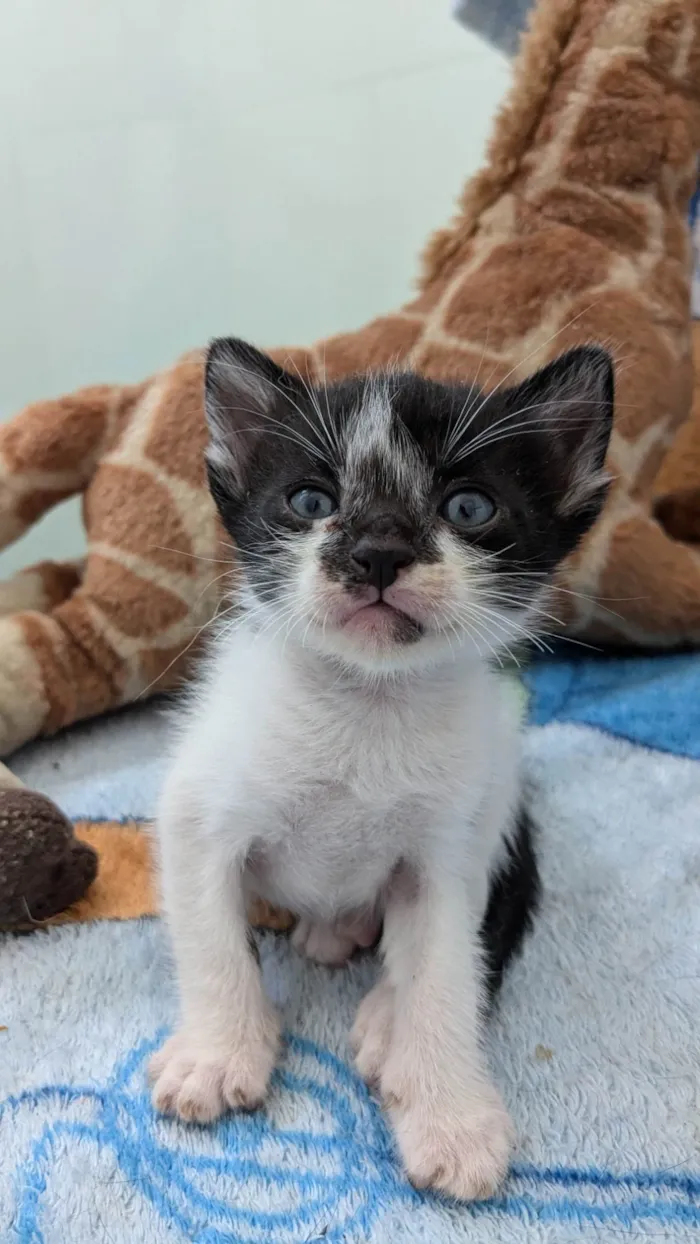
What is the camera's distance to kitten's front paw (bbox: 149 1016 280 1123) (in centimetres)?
Result: 82

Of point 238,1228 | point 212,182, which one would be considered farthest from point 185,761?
point 212,182

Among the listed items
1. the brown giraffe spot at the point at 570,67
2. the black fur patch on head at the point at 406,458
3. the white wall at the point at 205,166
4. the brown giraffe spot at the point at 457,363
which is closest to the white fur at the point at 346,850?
the black fur patch on head at the point at 406,458

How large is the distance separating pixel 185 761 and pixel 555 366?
1.94ft

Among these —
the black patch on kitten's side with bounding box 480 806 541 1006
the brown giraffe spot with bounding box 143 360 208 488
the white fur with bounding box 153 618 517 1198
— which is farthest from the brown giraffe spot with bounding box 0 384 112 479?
the black patch on kitten's side with bounding box 480 806 541 1006

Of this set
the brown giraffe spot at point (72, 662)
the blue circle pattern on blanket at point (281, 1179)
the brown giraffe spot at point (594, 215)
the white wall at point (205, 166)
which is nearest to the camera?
the blue circle pattern on blanket at point (281, 1179)

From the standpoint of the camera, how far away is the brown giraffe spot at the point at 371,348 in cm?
164

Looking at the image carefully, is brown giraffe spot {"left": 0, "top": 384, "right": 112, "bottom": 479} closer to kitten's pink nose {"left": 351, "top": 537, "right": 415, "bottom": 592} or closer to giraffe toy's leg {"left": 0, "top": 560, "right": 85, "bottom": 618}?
giraffe toy's leg {"left": 0, "top": 560, "right": 85, "bottom": 618}

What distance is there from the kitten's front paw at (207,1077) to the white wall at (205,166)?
157 centimetres

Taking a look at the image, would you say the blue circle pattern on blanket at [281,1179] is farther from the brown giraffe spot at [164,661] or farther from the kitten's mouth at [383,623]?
the brown giraffe spot at [164,661]

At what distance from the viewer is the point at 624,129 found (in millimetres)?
1570

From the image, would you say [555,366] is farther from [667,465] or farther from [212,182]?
[212,182]

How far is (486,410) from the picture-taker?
97 cm

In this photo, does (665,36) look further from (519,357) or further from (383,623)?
(383,623)

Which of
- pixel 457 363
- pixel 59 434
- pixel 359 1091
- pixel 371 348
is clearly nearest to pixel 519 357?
pixel 457 363
